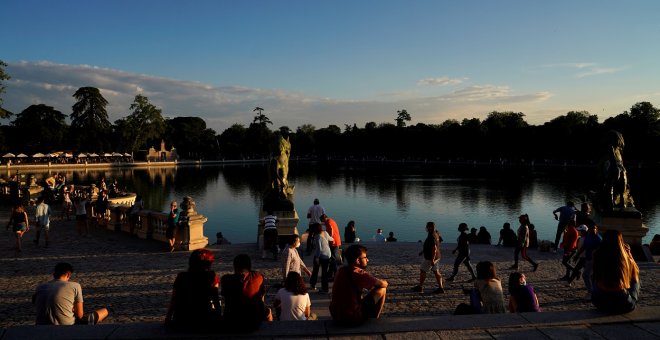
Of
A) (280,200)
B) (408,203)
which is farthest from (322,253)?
(408,203)

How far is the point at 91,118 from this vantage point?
107062mm

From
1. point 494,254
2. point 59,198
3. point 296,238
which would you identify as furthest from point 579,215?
point 59,198

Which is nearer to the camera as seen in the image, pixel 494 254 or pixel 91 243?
pixel 494 254

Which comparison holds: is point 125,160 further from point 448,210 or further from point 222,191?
point 448,210

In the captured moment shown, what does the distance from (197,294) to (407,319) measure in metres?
2.95

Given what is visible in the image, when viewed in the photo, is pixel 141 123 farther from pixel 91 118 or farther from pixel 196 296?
pixel 196 296

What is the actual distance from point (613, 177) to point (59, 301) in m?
15.2

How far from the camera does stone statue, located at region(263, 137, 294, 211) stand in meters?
14.9

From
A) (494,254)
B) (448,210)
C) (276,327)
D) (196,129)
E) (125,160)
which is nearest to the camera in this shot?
(276,327)

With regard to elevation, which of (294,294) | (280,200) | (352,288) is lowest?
(294,294)

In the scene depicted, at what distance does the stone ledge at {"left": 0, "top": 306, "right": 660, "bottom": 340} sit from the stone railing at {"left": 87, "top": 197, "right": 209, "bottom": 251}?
8.42 metres

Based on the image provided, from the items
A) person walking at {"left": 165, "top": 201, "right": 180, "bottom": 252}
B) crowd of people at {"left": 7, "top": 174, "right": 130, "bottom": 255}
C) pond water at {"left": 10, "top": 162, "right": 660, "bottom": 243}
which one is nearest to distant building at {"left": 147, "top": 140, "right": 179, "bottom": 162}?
pond water at {"left": 10, "top": 162, "right": 660, "bottom": 243}

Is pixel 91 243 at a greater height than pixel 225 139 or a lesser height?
lesser

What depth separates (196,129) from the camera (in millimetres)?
138375
